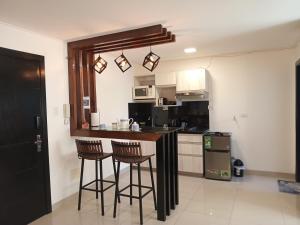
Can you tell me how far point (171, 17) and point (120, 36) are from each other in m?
0.75

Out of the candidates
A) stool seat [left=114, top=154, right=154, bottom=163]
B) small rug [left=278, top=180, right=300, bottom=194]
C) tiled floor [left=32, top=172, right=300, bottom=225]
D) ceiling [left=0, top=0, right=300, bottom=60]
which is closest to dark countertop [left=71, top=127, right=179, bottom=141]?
stool seat [left=114, top=154, right=154, bottom=163]

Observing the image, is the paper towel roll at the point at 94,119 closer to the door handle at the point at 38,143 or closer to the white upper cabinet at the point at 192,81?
the door handle at the point at 38,143

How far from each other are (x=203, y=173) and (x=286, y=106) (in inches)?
78.8

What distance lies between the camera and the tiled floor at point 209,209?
9.25ft

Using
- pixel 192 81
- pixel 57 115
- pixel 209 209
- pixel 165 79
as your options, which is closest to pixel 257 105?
pixel 192 81

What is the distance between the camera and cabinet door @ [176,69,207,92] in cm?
450

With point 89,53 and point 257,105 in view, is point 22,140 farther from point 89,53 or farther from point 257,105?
point 257,105

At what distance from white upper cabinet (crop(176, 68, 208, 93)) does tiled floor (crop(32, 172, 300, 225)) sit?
6.17 feet

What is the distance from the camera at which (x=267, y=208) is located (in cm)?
309

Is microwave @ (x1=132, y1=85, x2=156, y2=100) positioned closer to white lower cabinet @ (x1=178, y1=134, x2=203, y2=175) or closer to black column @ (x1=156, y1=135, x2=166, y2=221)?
white lower cabinet @ (x1=178, y1=134, x2=203, y2=175)

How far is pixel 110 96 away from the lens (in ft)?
14.9

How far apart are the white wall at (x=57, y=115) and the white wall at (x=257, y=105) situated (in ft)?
9.33

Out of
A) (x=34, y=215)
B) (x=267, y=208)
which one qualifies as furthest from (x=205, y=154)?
(x=34, y=215)

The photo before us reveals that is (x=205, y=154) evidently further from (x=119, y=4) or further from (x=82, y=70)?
(x=119, y=4)
